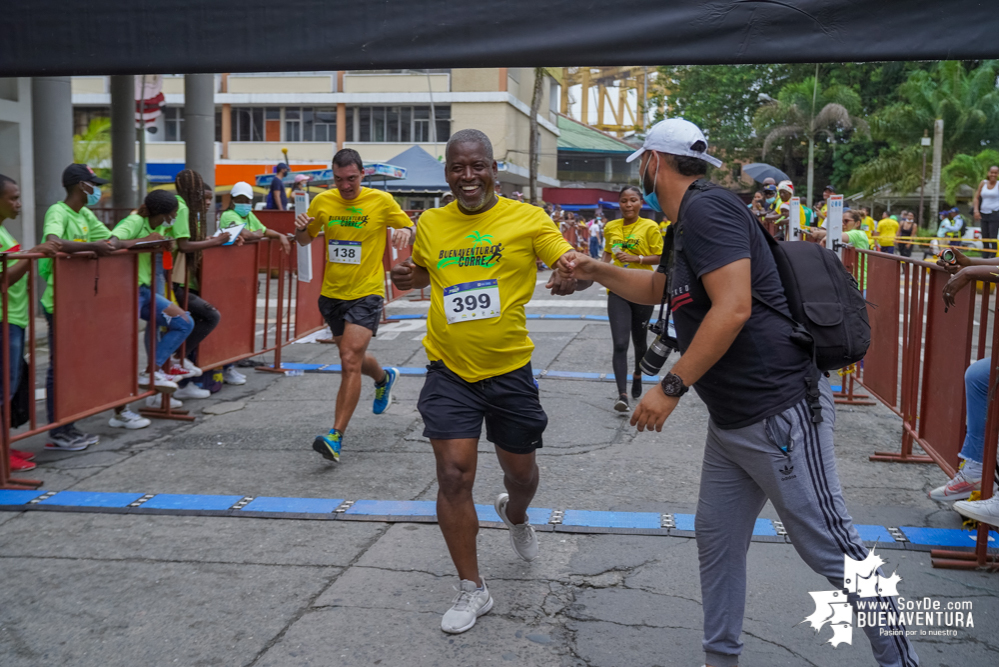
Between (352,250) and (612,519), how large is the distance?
2796mm

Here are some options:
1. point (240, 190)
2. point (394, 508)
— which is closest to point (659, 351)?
point (394, 508)

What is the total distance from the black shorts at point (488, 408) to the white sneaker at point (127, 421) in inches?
162

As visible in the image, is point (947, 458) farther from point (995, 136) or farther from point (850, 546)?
point (995, 136)

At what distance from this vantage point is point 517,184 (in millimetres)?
50594

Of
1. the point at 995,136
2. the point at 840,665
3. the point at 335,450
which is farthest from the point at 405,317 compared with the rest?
the point at 995,136

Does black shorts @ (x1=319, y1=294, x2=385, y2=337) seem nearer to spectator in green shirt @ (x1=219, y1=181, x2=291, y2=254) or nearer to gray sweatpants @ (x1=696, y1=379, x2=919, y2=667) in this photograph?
spectator in green shirt @ (x1=219, y1=181, x2=291, y2=254)

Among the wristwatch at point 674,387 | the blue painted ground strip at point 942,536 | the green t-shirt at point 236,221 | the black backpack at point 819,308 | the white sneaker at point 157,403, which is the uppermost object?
the green t-shirt at point 236,221

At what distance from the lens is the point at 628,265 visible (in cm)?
805

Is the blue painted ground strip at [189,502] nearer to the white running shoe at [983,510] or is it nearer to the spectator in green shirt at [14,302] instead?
the spectator in green shirt at [14,302]

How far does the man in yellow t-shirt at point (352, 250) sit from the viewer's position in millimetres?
6512

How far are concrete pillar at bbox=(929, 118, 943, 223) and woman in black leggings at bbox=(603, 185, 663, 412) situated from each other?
31060 mm

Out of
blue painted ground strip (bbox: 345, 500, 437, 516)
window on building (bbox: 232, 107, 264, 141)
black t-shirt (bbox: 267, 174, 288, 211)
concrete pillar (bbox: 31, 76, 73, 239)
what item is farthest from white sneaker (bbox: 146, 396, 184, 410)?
window on building (bbox: 232, 107, 264, 141)

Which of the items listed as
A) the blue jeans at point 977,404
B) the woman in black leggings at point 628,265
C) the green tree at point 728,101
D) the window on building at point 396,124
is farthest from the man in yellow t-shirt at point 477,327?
the green tree at point 728,101

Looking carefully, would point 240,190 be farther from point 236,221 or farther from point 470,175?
point 470,175
